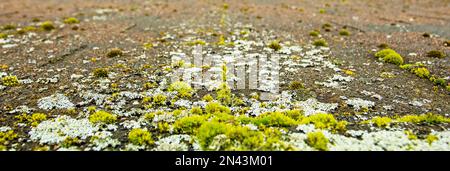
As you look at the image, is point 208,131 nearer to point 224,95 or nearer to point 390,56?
point 224,95

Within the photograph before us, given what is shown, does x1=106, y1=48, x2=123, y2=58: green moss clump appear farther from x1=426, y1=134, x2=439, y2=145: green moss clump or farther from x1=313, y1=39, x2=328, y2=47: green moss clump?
x1=426, y1=134, x2=439, y2=145: green moss clump

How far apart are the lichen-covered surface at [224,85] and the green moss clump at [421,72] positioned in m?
0.06

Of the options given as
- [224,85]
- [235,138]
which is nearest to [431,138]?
[235,138]

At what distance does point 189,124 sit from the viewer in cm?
1039

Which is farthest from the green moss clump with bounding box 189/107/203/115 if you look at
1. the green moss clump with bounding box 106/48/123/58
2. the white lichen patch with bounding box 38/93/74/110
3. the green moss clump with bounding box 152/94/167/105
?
the green moss clump with bounding box 106/48/123/58

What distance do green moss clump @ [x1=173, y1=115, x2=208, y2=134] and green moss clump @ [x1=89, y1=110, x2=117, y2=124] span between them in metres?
2.22

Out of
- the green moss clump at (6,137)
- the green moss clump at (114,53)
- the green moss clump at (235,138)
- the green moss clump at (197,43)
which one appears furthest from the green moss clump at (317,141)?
the green moss clump at (114,53)

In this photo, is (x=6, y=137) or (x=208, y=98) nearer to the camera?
(x=6, y=137)

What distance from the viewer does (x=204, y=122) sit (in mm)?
10367

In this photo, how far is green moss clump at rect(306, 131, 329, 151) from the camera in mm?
9141

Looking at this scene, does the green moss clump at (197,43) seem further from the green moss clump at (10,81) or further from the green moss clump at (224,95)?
the green moss clump at (10,81)

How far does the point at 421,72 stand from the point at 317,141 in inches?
351
